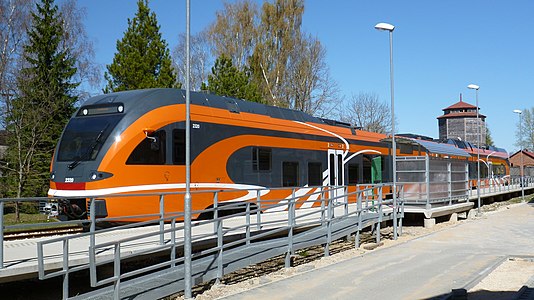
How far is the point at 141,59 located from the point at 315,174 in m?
12.9

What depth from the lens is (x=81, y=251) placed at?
9.08 meters

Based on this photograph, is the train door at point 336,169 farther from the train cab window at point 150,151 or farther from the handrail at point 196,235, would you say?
the train cab window at point 150,151

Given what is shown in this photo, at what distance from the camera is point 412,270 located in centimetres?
1098

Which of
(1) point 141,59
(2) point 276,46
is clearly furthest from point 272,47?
(1) point 141,59

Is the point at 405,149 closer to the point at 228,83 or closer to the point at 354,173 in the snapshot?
the point at 354,173

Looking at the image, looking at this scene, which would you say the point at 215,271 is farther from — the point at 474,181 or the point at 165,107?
the point at 474,181

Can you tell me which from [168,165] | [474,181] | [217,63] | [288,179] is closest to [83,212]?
[168,165]

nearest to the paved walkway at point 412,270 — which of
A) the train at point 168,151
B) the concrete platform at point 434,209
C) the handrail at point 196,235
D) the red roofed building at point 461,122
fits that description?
the handrail at point 196,235

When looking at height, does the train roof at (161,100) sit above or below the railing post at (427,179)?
above

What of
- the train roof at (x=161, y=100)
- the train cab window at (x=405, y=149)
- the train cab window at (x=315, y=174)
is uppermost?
the train roof at (x=161, y=100)

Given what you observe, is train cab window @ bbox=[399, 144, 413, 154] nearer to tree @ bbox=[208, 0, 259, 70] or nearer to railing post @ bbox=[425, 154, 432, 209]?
railing post @ bbox=[425, 154, 432, 209]

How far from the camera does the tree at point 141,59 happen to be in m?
27.0

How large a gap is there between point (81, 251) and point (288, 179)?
894 cm

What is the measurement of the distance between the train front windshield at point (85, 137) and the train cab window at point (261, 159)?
451 cm
